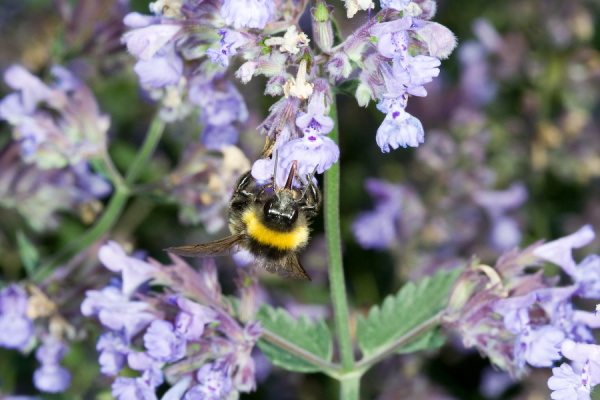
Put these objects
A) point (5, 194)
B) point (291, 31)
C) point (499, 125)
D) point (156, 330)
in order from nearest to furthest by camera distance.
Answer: point (291, 31) → point (156, 330) → point (5, 194) → point (499, 125)

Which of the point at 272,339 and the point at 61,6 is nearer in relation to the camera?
the point at 272,339

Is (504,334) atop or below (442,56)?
below

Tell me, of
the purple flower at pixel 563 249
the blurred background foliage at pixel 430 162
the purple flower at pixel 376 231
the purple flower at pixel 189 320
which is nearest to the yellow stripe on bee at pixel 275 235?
the purple flower at pixel 189 320

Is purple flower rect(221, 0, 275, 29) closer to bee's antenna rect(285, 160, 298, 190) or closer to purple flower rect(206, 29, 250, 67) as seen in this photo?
purple flower rect(206, 29, 250, 67)

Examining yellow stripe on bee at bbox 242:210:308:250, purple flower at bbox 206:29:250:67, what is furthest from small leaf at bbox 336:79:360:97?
yellow stripe on bee at bbox 242:210:308:250

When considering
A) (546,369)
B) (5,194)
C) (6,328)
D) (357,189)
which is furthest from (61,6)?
(546,369)

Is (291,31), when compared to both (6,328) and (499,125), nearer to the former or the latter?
(6,328)
